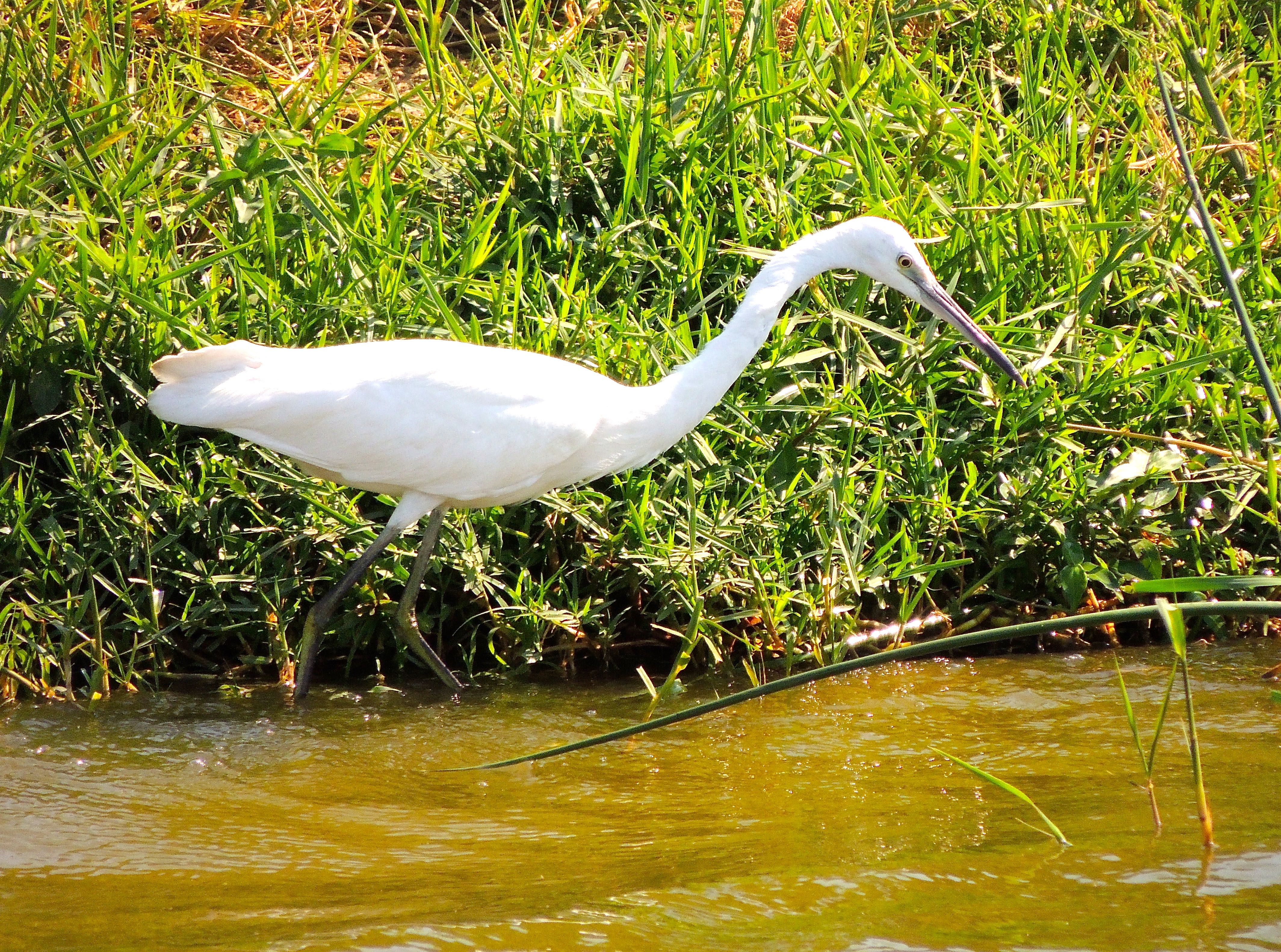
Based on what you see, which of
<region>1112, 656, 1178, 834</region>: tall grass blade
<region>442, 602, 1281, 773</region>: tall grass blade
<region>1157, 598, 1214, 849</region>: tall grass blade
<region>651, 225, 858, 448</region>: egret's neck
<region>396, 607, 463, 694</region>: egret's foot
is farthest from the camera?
<region>396, 607, 463, 694</region>: egret's foot

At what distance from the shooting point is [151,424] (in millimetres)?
3959

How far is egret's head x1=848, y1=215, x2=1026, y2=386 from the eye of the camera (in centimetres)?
362

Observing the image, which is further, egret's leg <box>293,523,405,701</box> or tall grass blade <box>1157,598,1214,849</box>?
egret's leg <box>293,523,405,701</box>

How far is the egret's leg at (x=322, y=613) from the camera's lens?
3.62m

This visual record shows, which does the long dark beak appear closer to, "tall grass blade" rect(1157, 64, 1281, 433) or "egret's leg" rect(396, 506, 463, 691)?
"egret's leg" rect(396, 506, 463, 691)

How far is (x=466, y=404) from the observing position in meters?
3.59

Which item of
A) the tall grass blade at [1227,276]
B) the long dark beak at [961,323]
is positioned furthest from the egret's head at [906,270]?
the tall grass blade at [1227,276]

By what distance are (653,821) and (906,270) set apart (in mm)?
1671

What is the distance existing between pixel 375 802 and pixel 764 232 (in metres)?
2.37

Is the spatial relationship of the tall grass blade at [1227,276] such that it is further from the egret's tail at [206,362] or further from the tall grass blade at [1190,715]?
the egret's tail at [206,362]

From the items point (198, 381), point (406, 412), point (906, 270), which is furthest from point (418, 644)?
point (906, 270)

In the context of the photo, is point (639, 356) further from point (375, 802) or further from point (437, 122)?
point (375, 802)

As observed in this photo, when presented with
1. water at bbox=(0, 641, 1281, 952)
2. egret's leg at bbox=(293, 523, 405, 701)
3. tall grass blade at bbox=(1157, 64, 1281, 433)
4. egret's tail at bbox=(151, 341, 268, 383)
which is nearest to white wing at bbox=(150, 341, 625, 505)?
egret's tail at bbox=(151, 341, 268, 383)

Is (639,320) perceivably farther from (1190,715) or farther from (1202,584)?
(1202,584)
